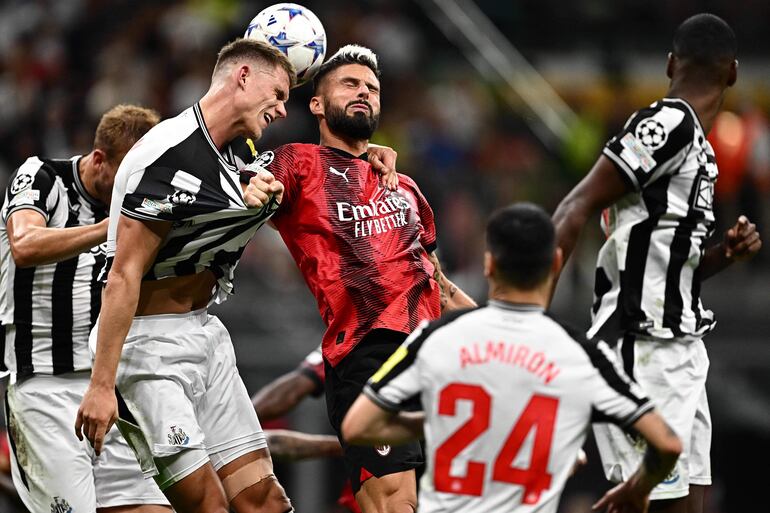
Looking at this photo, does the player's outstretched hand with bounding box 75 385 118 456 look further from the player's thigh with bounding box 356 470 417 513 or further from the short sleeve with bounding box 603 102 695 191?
the short sleeve with bounding box 603 102 695 191

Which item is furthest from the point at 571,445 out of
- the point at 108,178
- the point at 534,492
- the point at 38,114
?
the point at 38,114

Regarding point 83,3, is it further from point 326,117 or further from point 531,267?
point 531,267

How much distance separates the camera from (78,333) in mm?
6488

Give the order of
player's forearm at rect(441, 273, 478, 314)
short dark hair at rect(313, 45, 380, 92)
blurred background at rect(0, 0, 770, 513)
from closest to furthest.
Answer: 1. short dark hair at rect(313, 45, 380, 92)
2. player's forearm at rect(441, 273, 478, 314)
3. blurred background at rect(0, 0, 770, 513)

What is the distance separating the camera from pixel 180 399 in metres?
5.46

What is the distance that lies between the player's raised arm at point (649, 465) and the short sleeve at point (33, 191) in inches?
128

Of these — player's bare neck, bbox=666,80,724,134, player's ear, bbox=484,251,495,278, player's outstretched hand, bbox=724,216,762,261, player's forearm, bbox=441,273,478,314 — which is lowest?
player's forearm, bbox=441,273,478,314

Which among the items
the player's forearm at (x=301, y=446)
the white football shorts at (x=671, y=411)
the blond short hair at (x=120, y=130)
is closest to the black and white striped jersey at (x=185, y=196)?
the blond short hair at (x=120, y=130)

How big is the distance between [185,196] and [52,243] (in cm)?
92

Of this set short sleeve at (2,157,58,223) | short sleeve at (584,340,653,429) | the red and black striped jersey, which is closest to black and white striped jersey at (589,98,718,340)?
the red and black striped jersey

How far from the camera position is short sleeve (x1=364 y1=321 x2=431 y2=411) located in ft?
13.7

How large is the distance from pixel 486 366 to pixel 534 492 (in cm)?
45

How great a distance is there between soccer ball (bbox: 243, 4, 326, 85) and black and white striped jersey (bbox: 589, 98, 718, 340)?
1761 millimetres

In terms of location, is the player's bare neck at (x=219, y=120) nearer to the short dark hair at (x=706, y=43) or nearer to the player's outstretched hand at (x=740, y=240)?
the short dark hair at (x=706, y=43)
